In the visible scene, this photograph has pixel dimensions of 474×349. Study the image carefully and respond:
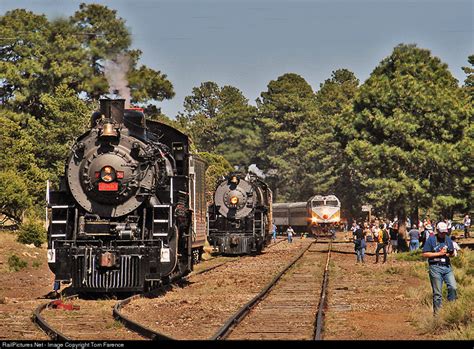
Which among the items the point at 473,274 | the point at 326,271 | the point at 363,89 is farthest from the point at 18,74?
the point at 473,274

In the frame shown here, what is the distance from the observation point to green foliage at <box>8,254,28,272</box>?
2815 cm

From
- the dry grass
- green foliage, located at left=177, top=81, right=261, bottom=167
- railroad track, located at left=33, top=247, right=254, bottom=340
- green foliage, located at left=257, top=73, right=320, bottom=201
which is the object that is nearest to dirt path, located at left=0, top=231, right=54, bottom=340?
railroad track, located at left=33, top=247, right=254, bottom=340

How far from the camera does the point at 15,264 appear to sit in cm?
2848

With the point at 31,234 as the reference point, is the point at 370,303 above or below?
below

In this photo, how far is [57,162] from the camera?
5081cm

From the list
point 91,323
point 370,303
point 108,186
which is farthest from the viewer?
point 108,186

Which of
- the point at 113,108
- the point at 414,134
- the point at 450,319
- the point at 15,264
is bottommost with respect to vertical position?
the point at 450,319

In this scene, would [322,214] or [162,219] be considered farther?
[322,214]

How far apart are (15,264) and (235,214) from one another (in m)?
11.7

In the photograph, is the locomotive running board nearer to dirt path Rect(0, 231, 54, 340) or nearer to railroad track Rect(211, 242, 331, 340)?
railroad track Rect(211, 242, 331, 340)

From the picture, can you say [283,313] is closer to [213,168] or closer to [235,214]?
[235,214]

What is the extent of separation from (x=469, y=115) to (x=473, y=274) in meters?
22.6

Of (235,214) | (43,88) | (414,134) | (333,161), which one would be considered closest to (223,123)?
(333,161)

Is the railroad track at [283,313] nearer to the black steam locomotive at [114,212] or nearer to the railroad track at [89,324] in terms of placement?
the railroad track at [89,324]
